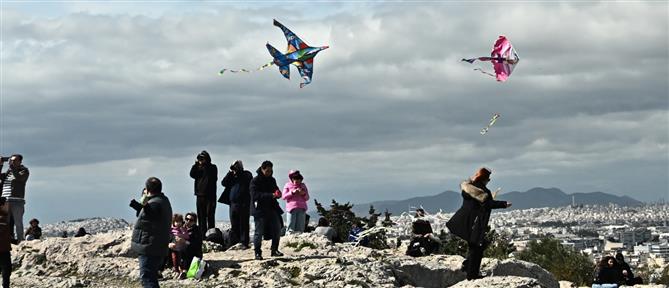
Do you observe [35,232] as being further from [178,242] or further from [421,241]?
[421,241]

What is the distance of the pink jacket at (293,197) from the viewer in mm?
20641

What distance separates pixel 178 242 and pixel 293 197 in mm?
3086

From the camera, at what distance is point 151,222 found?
14.3 m

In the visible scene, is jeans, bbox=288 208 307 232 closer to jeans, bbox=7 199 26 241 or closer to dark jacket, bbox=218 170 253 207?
dark jacket, bbox=218 170 253 207

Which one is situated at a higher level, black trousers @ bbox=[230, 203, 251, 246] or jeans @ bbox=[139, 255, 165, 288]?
black trousers @ bbox=[230, 203, 251, 246]

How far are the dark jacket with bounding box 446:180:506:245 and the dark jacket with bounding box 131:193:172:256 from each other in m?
4.55

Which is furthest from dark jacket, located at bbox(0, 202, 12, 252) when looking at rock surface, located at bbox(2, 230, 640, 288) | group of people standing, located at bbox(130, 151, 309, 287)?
group of people standing, located at bbox(130, 151, 309, 287)

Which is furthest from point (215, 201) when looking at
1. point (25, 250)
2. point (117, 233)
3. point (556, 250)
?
point (556, 250)

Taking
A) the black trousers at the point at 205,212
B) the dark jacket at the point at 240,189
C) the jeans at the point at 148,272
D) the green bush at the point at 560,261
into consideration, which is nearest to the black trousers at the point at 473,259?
the jeans at the point at 148,272

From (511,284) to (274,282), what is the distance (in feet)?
14.5

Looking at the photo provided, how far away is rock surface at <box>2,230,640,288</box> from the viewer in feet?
58.4

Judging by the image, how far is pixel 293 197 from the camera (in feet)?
68.4

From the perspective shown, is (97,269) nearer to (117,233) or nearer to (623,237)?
(117,233)

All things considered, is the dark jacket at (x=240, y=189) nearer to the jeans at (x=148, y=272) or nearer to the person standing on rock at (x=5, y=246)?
the person standing on rock at (x=5, y=246)
